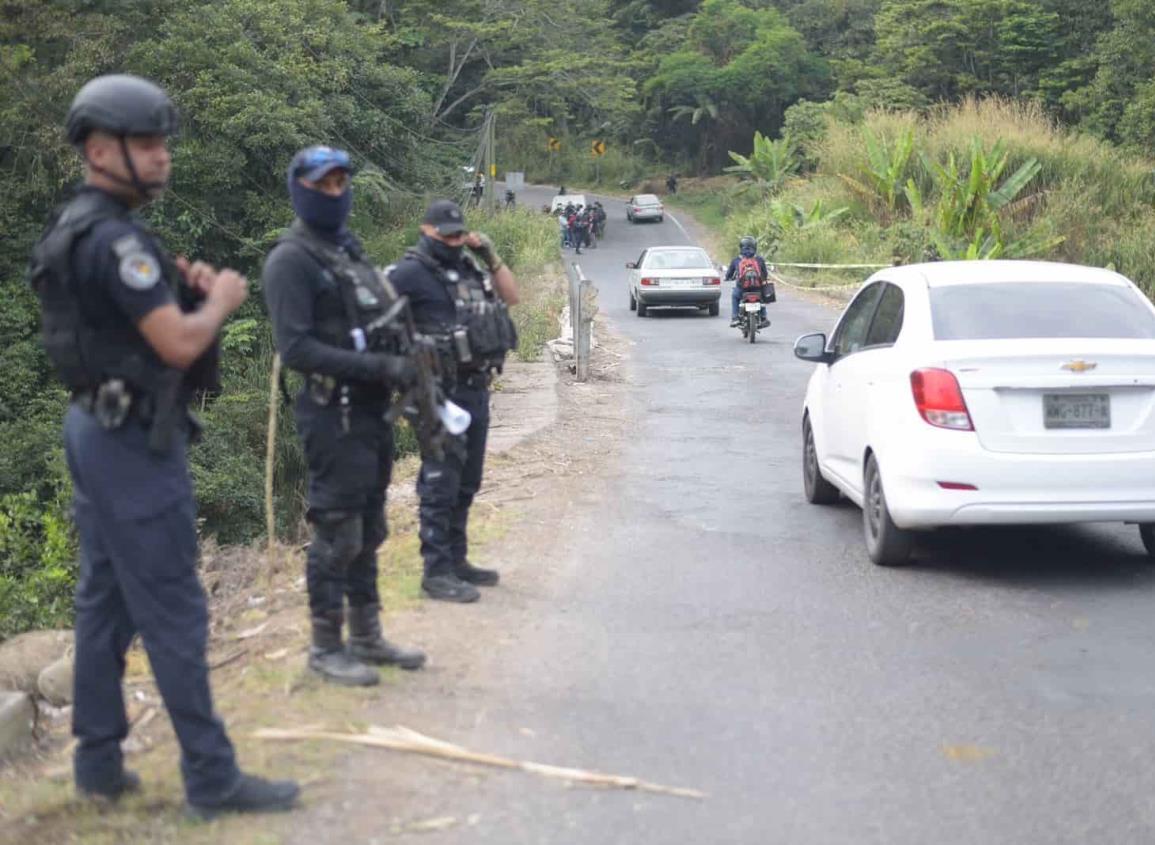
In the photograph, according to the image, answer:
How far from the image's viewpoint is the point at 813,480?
10.3m

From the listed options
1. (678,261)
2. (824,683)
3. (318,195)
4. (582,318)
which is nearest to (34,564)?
(582,318)

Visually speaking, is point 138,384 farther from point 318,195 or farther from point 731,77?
point 731,77

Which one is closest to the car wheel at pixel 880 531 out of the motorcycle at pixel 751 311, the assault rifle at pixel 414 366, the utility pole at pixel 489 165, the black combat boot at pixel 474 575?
the black combat boot at pixel 474 575

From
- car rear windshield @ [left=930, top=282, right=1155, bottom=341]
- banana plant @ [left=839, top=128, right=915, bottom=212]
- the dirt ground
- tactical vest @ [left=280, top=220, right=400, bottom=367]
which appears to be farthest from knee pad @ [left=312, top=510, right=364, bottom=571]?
banana plant @ [left=839, top=128, right=915, bottom=212]

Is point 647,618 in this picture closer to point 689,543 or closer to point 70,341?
point 689,543

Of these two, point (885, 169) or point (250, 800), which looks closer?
point (250, 800)

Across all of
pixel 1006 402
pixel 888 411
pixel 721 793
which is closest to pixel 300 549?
pixel 888 411

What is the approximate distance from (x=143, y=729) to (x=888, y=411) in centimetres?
→ 450

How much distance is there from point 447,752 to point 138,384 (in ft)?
5.41

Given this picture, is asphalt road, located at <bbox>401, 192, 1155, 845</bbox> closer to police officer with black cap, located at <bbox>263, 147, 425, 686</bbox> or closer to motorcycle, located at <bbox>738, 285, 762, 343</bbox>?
police officer with black cap, located at <bbox>263, 147, 425, 686</bbox>

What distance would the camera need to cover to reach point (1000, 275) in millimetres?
8586

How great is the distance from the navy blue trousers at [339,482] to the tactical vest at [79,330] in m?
1.24

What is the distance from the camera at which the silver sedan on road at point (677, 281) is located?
30234 mm

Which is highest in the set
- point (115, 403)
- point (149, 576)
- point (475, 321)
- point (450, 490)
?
point (115, 403)
